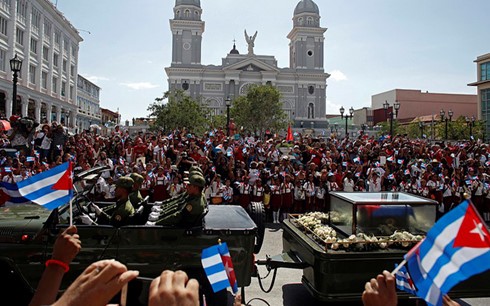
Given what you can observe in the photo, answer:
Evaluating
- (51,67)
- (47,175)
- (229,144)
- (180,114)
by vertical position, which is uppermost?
(51,67)

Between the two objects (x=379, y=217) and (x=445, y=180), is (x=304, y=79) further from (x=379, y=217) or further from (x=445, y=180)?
(x=379, y=217)

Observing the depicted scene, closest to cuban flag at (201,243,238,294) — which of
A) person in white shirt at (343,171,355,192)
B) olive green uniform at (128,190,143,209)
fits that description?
olive green uniform at (128,190,143,209)

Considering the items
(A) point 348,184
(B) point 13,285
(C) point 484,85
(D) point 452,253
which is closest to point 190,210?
(B) point 13,285

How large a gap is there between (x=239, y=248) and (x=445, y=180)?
37.0 feet

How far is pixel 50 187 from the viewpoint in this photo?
168 inches

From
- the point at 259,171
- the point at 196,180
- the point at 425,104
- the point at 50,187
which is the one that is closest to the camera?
the point at 50,187

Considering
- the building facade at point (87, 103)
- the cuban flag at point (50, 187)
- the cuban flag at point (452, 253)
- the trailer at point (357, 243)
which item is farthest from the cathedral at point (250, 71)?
the cuban flag at point (452, 253)

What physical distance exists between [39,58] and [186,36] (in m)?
39.8

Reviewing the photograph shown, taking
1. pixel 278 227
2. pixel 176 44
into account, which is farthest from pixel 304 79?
pixel 278 227

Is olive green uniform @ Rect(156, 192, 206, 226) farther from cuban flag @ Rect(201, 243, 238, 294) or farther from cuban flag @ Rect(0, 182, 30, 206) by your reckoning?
cuban flag @ Rect(201, 243, 238, 294)

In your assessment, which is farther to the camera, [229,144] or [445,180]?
[229,144]

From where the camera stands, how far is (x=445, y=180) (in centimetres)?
1438

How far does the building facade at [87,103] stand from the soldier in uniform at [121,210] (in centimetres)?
6755

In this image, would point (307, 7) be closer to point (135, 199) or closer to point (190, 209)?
point (135, 199)
